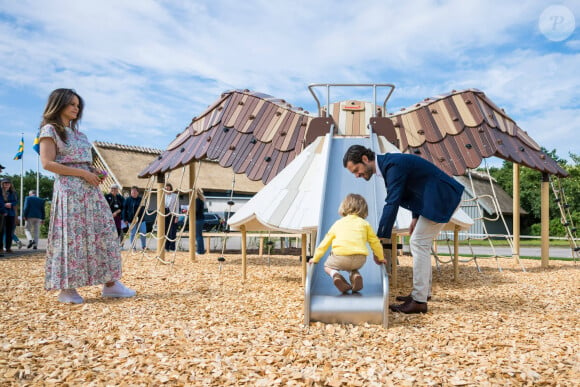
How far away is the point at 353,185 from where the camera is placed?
523 cm

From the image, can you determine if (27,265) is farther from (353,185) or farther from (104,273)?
(353,185)

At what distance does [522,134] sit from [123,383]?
7.72 m

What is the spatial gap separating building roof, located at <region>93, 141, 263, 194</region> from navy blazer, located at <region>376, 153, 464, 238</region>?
1734cm

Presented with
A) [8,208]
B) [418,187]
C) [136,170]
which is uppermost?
[136,170]

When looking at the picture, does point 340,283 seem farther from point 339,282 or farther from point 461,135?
point 461,135

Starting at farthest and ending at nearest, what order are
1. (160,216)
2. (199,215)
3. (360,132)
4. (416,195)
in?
1. (199,215)
2. (160,216)
3. (360,132)
4. (416,195)

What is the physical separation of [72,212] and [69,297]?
79 cm

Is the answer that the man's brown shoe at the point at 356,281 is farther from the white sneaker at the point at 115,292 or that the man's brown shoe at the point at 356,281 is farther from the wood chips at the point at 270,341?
the white sneaker at the point at 115,292

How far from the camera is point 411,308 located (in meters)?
4.08

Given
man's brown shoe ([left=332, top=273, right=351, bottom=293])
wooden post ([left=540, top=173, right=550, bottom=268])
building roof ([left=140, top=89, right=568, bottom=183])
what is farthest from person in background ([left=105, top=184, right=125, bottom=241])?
wooden post ([left=540, top=173, right=550, bottom=268])

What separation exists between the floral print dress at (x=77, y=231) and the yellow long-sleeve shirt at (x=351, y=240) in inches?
81.8

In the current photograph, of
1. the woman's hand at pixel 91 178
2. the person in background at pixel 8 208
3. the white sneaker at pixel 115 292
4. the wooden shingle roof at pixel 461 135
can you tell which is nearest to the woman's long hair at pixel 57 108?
the woman's hand at pixel 91 178

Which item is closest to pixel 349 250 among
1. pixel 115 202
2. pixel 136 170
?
pixel 115 202

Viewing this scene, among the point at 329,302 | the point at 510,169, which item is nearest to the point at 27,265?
the point at 329,302
